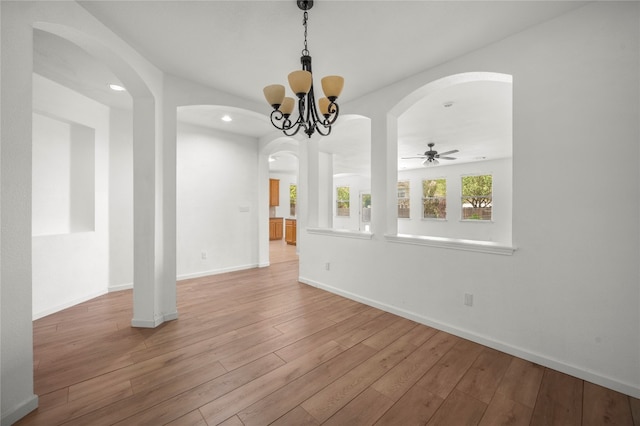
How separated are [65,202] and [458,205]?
9.42 meters

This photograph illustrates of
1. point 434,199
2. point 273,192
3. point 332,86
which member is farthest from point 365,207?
point 332,86

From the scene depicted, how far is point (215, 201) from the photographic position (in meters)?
4.80

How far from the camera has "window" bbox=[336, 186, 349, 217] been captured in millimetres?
12109

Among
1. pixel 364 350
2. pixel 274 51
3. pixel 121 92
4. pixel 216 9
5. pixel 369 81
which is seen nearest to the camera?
pixel 216 9

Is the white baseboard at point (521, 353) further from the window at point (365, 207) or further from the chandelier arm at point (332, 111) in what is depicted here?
the window at point (365, 207)

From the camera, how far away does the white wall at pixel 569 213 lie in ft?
5.68

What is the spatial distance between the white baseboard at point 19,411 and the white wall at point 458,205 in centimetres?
946

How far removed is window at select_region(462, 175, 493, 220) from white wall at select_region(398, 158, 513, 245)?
0.14 meters

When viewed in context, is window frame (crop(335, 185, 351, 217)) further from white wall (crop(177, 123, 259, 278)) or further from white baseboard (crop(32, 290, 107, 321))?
white baseboard (crop(32, 290, 107, 321))

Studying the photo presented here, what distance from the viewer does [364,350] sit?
7.30ft

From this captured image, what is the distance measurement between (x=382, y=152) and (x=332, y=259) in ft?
5.32

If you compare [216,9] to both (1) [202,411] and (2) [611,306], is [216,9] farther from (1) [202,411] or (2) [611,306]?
(2) [611,306]

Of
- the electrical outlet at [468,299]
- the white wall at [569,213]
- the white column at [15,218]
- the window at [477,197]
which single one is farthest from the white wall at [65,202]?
the window at [477,197]

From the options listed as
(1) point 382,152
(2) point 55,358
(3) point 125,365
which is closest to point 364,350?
(3) point 125,365
